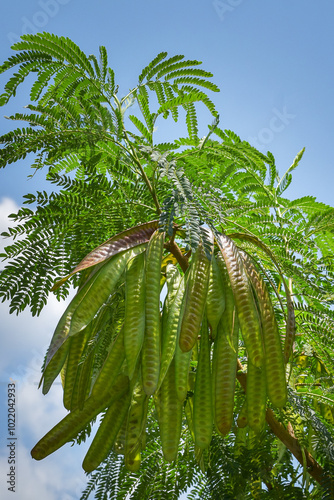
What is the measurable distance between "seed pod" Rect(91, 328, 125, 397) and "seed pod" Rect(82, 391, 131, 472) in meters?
0.07

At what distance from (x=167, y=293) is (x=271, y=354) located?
0.98ft

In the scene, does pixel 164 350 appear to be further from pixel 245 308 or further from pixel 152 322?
pixel 245 308

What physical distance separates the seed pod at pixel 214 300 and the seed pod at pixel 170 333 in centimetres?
7

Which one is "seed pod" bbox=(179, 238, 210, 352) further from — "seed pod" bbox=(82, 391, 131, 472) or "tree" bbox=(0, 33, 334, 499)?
"seed pod" bbox=(82, 391, 131, 472)

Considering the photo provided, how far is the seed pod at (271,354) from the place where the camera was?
3.79ft

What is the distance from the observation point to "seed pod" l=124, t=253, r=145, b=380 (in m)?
1.09

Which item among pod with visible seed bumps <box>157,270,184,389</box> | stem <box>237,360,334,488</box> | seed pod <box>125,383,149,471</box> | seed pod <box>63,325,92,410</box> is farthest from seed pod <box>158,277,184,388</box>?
stem <box>237,360,334,488</box>

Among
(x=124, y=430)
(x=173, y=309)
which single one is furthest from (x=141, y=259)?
(x=124, y=430)

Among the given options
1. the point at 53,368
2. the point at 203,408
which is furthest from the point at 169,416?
the point at 53,368

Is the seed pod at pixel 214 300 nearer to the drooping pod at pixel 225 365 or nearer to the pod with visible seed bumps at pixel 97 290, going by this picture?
the drooping pod at pixel 225 365

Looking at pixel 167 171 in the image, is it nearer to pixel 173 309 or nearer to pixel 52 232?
pixel 173 309

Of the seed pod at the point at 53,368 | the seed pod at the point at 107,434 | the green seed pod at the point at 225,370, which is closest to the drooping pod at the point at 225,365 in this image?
the green seed pod at the point at 225,370

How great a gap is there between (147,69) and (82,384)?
1147mm

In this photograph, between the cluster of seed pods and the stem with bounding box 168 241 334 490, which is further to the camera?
the stem with bounding box 168 241 334 490
